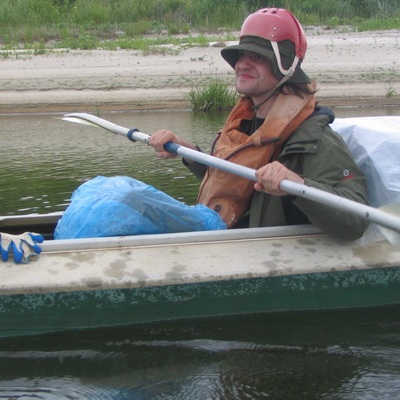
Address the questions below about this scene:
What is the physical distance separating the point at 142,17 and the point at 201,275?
19079 millimetres

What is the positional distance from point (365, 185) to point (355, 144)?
0.35 meters

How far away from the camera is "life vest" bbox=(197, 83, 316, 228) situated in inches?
157

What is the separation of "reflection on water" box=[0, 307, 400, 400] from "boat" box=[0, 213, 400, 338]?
83 millimetres

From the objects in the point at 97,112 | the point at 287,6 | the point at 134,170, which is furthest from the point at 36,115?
the point at 287,6

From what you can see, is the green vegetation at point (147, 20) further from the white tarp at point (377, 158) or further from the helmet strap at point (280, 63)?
the helmet strap at point (280, 63)

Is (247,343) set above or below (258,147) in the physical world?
below

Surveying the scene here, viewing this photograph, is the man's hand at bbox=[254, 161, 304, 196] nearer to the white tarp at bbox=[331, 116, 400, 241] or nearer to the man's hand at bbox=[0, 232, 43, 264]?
the white tarp at bbox=[331, 116, 400, 241]

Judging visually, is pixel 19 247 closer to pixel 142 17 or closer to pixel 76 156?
pixel 76 156

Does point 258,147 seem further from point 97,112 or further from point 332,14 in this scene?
point 332,14

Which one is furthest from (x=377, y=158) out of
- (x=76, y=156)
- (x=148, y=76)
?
(x=148, y=76)

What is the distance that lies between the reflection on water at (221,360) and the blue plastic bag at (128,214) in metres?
0.47

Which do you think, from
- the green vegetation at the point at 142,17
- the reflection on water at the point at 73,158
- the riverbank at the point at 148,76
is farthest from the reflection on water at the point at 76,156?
the green vegetation at the point at 142,17

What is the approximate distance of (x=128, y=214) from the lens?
159 inches

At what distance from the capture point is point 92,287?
12.1ft
